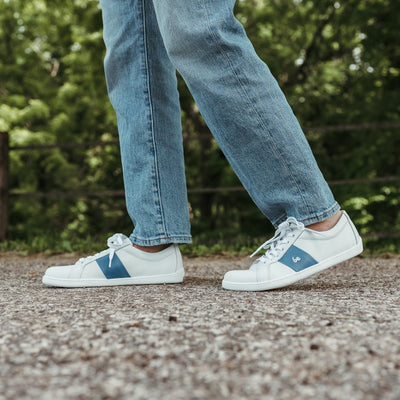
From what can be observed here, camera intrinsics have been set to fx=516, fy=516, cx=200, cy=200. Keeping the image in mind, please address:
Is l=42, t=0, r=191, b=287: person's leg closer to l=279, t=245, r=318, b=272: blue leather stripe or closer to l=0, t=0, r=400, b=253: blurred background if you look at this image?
l=279, t=245, r=318, b=272: blue leather stripe

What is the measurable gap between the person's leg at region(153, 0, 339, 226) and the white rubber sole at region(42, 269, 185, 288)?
18.3 inches

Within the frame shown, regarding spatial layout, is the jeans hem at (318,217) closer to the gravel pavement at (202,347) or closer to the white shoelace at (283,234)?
the white shoelace at (283,234)

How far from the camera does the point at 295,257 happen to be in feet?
5.02

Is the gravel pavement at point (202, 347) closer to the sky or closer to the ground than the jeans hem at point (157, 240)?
closer to the ground

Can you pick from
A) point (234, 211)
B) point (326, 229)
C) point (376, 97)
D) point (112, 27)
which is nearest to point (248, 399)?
point (326, 229)

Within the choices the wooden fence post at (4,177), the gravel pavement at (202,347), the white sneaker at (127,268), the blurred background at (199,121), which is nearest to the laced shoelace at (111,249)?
the white sneaker at (127,268)

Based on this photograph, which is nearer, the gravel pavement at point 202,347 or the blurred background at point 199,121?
the gravel pavement at point 202,347

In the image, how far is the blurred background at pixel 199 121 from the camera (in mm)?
5113

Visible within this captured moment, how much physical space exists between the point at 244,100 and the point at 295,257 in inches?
19.1

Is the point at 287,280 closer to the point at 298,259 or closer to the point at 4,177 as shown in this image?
the point at 298,259

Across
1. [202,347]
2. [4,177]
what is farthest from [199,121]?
[202,347]

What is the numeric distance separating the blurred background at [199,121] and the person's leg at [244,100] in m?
2.14

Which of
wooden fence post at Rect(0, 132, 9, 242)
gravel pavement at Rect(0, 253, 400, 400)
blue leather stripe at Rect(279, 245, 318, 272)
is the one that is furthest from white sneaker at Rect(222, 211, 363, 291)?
wooden fence post at Rect(0, 132, 9, 242)

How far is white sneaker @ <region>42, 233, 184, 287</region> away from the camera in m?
1.73
